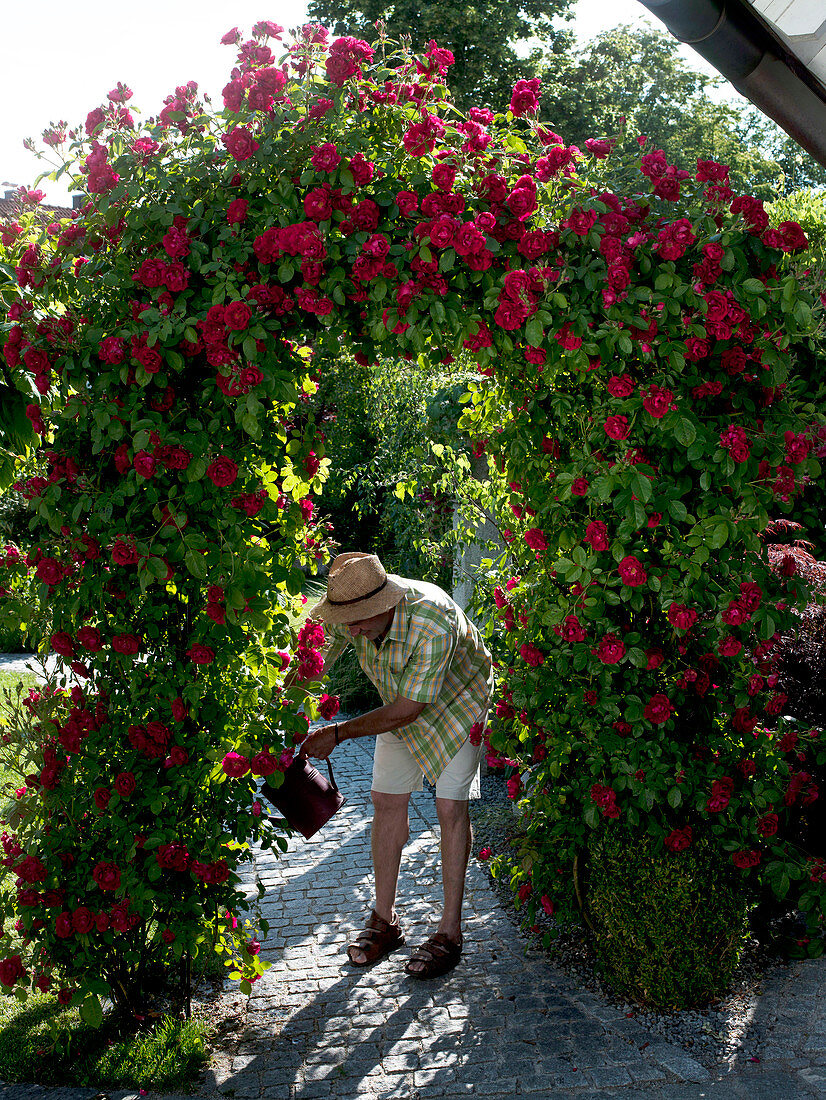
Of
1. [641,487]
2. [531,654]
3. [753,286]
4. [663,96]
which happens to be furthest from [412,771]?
[663,96]

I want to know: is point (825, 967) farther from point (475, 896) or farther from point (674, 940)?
point (475, 896)

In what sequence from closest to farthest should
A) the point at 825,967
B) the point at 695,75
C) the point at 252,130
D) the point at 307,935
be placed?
the point at 252,130 < the point at 825,967 < the point at 307,935 < the point at 695,75

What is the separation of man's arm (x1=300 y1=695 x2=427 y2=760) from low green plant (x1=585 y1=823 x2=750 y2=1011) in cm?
89

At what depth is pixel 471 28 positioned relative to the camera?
16.4 m

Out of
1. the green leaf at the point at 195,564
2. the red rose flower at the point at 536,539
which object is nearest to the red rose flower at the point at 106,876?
the green leaf at the point at 195,564

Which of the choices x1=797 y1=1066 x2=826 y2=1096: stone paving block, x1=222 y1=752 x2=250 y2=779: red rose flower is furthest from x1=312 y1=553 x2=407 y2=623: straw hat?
x1=797 y1=1066 x2=826 y2=1096: stone paving block

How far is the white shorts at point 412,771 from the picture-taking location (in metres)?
3.88

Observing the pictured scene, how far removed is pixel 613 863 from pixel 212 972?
1.71 metres

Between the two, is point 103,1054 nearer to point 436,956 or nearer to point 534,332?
point 436,956

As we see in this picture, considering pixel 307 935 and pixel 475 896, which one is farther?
pixel 475 896

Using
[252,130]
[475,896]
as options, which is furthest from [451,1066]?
[252,130]

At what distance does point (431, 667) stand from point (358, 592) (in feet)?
1.39

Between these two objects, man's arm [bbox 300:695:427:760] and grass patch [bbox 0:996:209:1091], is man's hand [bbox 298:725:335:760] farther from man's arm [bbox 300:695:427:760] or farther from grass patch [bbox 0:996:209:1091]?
grass patch [bbox 0:996:209:1091]

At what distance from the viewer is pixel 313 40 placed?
294cm
